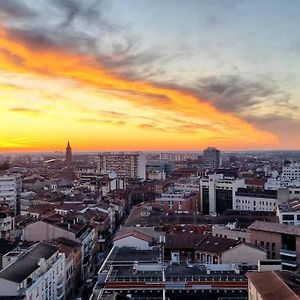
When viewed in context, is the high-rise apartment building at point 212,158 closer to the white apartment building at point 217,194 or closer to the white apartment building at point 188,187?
the white apartment building at point 188,187

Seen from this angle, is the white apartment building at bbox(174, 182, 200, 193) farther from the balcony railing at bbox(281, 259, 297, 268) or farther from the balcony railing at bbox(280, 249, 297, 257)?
the balcony railing at bbox(281, 259, 297, 268)

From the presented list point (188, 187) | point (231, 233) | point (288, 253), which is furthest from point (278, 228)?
point (188, 187)

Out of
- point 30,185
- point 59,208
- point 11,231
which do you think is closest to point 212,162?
point 30,185

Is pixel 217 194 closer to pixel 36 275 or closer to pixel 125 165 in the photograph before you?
pixel 36 275

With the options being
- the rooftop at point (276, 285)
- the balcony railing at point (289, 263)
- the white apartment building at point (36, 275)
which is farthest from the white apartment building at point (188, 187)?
the rooftop at point (276, 285)

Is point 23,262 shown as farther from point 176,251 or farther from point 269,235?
point 269,235
